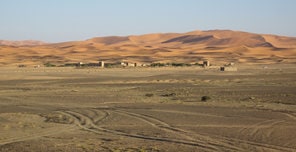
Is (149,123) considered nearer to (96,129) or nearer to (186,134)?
(96,129)

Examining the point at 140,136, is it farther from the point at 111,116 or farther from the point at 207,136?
the point at 111,116

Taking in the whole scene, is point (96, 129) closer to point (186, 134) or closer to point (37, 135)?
point (37, 135)

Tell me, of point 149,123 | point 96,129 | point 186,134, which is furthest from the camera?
point 149,123

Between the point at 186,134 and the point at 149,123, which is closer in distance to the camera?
the point at 186,134

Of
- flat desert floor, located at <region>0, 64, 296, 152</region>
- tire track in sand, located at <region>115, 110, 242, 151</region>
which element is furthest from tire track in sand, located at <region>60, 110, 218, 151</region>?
tire track in sand, located at <region>115, 110, 242, 151</region>

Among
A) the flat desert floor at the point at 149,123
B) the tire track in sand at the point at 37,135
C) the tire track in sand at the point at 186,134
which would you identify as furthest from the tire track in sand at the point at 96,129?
the tire track in sand at the point at 37,135

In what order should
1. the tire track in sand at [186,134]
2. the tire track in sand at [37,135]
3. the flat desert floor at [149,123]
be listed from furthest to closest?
the tire track in sand at [37,135]
the flat desert floor at [149,123]
the tire track in sand at [186,134]

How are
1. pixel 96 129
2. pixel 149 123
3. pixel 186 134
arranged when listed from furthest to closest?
pixel 149 123 < pixel 96 129 < pixel 186 134

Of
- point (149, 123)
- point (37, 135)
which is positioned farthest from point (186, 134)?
point (37, 135)

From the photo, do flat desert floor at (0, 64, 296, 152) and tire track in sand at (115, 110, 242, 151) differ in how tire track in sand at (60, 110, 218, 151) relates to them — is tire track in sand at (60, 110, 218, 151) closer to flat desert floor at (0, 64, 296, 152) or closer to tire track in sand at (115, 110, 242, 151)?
flat desert floor at (0, 64, 296, 152)

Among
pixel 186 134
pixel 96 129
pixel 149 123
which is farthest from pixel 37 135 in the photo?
pixel 186 134

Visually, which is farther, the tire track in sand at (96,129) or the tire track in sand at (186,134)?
the tire track in sand at (96,129)

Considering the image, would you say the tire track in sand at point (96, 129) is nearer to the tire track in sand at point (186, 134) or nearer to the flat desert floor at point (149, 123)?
the flat desert floor at point (149, 123)

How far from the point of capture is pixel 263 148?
31.6ft
